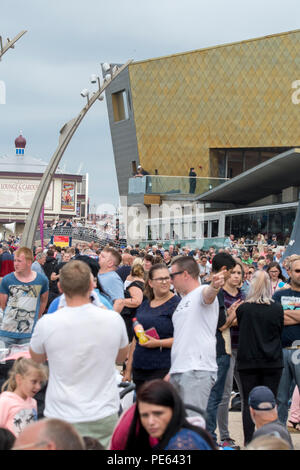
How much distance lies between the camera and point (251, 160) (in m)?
52.6

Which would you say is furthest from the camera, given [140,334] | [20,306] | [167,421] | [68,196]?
[68,196]

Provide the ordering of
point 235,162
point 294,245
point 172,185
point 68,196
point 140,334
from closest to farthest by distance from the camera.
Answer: point 140,334 → point 294,245 → point 172,185 → point 235,162 → point 68,196

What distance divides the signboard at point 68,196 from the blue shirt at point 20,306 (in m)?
83.7

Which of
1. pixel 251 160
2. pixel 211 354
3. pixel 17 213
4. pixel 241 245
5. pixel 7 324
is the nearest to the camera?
pixel 211 354

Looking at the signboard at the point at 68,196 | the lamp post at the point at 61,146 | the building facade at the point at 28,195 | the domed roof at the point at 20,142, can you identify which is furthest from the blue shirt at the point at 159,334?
the domed roof at the point at 20,142

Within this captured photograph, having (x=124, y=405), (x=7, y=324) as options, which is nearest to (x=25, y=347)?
(x=7, y=324)

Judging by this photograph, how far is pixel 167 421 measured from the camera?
3850 millimetres

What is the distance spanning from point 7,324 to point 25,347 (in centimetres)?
36

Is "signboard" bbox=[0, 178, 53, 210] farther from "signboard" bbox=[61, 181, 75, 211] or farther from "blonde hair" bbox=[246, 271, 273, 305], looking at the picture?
"blonde hair" bbox=[246, 271, 273, 305]

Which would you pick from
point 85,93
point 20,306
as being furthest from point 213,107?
point 20,306

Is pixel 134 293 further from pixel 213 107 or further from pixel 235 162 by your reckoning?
pixel 235 162

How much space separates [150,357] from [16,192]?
88.4 m
